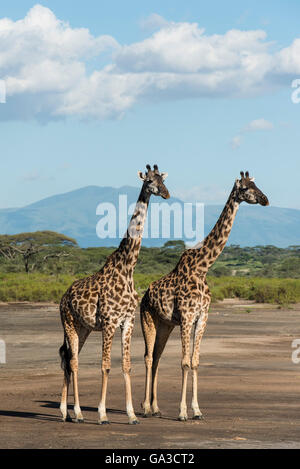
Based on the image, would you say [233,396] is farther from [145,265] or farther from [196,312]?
[145,265]

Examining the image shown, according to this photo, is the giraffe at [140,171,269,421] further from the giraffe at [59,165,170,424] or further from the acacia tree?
the acacia tree

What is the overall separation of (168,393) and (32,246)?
56374 mm

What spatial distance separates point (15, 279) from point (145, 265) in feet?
79.9

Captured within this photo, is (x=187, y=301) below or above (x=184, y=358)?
above

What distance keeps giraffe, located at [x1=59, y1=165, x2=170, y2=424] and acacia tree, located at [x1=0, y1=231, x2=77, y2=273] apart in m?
52.3

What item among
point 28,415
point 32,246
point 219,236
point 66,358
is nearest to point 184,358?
point 66,358

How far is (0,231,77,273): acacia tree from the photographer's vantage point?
68.1 m

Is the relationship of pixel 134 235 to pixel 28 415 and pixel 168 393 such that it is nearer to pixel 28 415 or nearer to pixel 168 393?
pixel 28 415

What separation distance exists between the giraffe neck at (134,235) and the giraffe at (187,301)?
862 mm

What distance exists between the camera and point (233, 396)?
15359 mm

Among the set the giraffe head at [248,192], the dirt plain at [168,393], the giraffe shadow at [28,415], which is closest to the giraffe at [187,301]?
the giraffe head at [248,192]

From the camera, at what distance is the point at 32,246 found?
71375 millimetres

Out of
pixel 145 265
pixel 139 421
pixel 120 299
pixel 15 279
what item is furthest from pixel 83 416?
pixel 145 265
